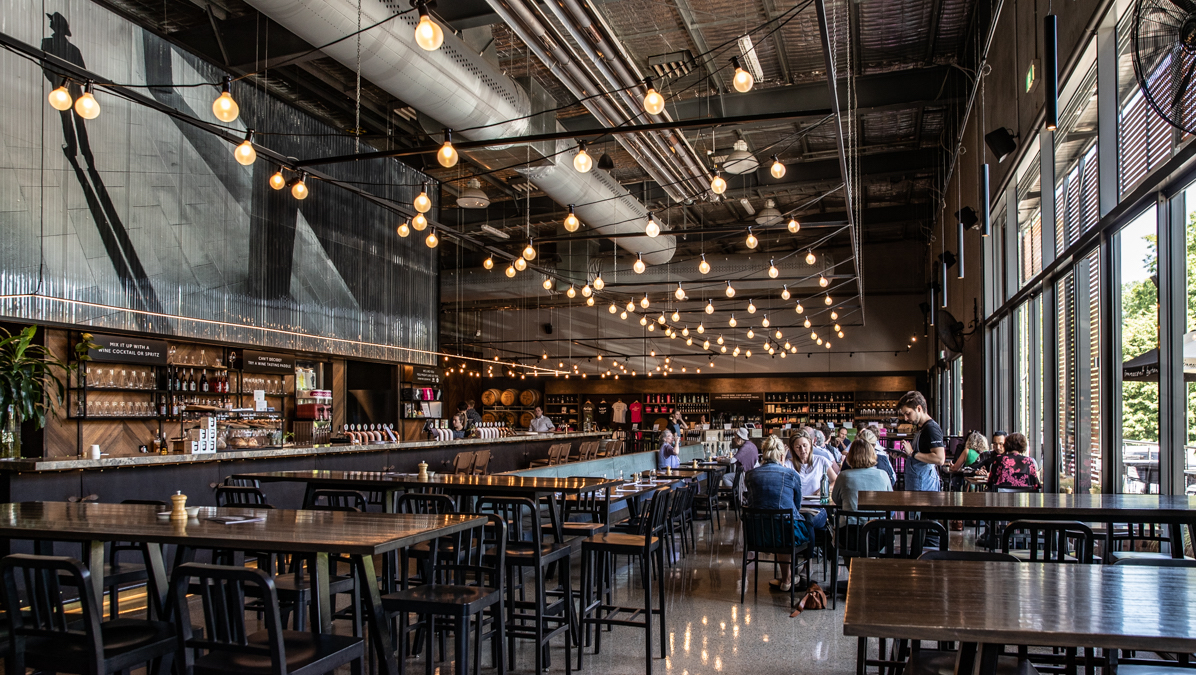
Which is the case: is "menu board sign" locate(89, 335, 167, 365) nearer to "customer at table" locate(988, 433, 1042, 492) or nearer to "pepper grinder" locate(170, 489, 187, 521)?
"pepper grinder" locate(170, 489, 187, 521)

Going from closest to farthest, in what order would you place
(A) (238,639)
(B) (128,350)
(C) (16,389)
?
(A) (238,639) → (C) (16,389) → (B) (128,350)

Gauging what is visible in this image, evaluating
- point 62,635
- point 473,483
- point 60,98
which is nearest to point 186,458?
point 60,98

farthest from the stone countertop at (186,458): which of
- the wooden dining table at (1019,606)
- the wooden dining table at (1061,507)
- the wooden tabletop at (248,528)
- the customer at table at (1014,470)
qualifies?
the customer at table at (1014,470)

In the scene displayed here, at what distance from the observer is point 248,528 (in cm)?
340

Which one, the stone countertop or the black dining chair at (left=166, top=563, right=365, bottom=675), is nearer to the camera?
the black dining chair at (left=166, top=563, right=365, bottom=675)

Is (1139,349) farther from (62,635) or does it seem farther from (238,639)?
(62,635)

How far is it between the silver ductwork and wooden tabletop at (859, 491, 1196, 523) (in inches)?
189

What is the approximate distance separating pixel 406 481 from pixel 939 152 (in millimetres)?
11878

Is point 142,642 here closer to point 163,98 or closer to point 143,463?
point 143,463

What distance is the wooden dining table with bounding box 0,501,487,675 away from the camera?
121 inches

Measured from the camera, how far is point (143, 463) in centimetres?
639

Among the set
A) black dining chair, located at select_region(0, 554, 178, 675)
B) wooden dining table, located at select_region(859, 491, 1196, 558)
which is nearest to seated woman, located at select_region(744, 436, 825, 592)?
wooden dining table, located at select_region(859, 491, 1196, 558)

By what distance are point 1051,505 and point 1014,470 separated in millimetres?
3457

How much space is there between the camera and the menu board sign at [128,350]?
880 centimetres
